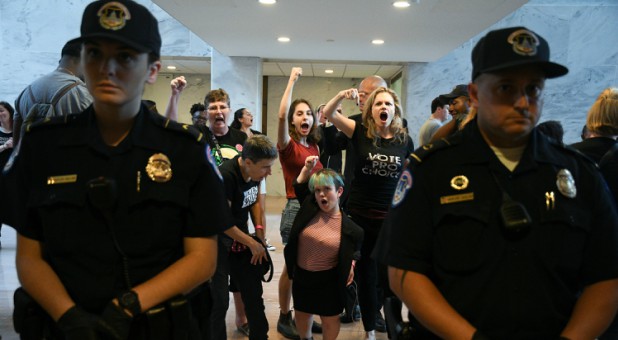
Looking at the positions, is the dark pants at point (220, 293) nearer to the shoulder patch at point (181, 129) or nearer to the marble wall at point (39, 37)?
the shoulder patch at point (181, 129)

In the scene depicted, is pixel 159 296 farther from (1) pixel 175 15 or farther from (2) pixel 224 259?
(1) pixel 175 15

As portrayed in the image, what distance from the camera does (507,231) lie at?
1238mm

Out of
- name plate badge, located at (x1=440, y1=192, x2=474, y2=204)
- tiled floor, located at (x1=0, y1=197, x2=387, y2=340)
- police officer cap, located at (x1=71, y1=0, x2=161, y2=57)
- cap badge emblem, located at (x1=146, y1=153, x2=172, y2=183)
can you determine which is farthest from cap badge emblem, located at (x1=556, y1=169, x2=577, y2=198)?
tiled floor, located at (x1=0, y1=197, x2=387, y2=340)

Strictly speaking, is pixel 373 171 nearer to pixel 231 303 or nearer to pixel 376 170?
pixel 376 170

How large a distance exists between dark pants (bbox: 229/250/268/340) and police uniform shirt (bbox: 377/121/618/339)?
158 cm

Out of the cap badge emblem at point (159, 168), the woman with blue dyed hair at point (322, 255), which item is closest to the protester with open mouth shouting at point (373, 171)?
the woman with blue dyed hair at point (322, 255)

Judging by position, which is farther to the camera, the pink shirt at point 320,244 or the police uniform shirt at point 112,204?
the pink shirt at point 320,244

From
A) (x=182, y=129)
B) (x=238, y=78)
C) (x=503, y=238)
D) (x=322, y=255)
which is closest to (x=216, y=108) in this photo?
(x=322, y=255)

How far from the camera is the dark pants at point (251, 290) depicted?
268cm

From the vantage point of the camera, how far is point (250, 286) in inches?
108

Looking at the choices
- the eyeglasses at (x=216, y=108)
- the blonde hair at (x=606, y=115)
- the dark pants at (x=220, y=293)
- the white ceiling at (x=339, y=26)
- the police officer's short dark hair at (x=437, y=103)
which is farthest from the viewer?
the white ceiling at (x=339, y=26)

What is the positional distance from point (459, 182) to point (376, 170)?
181cm

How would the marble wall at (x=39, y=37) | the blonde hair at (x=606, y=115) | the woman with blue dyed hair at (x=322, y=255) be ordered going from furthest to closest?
the marble wall at (x=39, y=37) → the woman with blue dyed hair at (x=322, y=255) → the blonde hair at (x=606, y=115)

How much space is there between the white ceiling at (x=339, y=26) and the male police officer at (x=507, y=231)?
4345 mm
